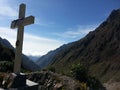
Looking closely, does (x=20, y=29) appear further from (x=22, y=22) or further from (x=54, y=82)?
(x=54, y=82)

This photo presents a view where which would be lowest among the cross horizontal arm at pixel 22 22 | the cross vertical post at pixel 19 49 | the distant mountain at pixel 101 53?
the cross vertical post at pixel 19 49

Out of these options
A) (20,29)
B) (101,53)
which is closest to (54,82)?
(20,29)

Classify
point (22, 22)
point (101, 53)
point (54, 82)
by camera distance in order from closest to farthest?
point (22, 22)
point (54, 82)
point (101, 53)

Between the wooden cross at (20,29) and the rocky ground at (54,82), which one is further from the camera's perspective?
the rocky ground at (54,82)

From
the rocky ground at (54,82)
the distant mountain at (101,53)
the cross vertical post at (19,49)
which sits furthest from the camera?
the distant mountain at (101,53)

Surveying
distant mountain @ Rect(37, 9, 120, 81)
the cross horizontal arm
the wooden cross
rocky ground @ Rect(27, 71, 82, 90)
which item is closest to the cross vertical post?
the wooden cross

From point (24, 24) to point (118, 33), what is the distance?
512ft

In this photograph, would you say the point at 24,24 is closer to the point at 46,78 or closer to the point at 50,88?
the point at 50,88

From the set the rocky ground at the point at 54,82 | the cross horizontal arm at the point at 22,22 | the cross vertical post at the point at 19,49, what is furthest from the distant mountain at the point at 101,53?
the cross vertical post at the point at 19,49

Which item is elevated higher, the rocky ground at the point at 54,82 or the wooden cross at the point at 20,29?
the wooden cross at the point at 20,29

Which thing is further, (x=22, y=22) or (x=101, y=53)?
(x=101, y=53)

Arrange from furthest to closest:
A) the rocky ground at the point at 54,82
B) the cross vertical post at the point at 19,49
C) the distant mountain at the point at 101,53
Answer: the distant mountain at the point at 101,53 < the rocky ground at the point at 54,82 < the cross vertical post at the point at 19,49

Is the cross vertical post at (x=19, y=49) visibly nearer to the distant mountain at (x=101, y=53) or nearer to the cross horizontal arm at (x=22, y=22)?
the cross horizontal arm at (x=22, y=22)

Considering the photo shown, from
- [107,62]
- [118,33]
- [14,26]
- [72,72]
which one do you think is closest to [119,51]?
[107,62]
